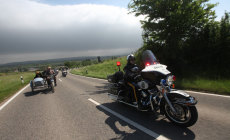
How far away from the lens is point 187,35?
33.9ft

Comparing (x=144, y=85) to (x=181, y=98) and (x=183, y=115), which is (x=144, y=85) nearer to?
(x=181, y=98)

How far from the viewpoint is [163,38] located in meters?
10.5

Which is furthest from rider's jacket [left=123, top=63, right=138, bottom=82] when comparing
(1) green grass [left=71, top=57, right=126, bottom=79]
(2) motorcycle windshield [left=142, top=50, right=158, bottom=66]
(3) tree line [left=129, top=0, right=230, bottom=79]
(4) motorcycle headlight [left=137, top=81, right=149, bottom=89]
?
(1) green grass [left=71, top=57, right=126, bottom=79]

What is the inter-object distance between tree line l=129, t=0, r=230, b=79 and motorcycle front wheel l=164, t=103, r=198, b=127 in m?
7.20

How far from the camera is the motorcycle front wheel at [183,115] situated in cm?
311

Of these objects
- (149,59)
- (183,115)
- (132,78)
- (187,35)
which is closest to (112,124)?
(132,78)

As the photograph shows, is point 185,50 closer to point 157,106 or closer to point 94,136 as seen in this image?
point 157,106

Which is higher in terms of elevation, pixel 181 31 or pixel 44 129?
pixel 181 31

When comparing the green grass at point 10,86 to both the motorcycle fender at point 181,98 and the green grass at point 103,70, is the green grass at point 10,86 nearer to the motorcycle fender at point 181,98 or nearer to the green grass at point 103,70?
the green grass at point 103,70

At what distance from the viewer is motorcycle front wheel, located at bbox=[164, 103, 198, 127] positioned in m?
3.11

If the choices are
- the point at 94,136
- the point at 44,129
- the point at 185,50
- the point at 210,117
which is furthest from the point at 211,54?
the point at 44,129

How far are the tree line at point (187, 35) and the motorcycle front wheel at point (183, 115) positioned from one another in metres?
7.20

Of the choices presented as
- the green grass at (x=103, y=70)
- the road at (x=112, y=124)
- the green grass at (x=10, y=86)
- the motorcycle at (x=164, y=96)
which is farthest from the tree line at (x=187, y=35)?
the green grass at (x=10, y=86)

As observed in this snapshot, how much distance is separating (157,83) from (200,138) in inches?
58.1
